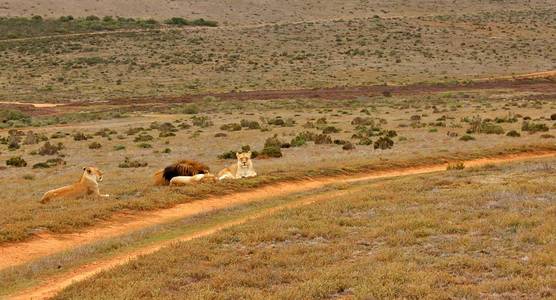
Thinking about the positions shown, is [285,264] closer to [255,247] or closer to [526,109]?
[255,247]

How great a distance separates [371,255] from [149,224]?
626 cm

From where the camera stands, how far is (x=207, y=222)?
50.8 feet

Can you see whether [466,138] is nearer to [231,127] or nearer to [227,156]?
[227,156]

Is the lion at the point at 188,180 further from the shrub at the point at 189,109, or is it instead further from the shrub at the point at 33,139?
the shrub at the point at 189,109

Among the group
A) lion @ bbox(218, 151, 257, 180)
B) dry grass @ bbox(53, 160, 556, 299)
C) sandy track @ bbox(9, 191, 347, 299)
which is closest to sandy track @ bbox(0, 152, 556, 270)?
lion @ bbox(218, 151, 257, 180)

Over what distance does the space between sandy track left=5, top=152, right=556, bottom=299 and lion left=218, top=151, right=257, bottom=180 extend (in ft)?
3.06

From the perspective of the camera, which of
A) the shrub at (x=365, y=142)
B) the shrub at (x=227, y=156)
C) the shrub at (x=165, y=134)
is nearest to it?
the shrub at (x=227, y=156)

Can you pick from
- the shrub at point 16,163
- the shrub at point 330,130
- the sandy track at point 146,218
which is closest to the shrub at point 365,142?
the shrub at point 330,130

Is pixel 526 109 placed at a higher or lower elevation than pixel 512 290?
lower

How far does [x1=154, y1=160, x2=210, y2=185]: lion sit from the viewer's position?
1953 centimetres

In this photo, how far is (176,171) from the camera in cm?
A: 1970

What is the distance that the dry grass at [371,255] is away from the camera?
9.30 metres

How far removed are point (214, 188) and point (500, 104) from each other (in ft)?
125

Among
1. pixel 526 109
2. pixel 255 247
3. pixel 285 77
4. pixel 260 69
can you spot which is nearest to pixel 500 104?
pixel 526 109
